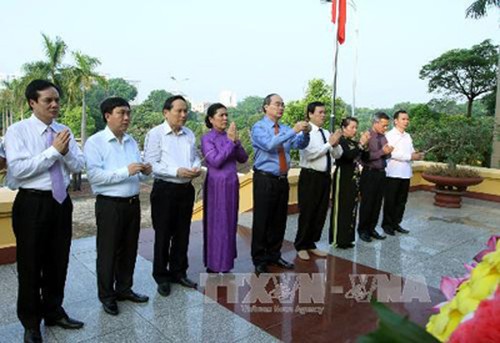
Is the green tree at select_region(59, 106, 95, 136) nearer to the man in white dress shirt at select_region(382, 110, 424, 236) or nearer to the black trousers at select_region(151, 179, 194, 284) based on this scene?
the man in white dress shirt at select_region(382, 110, 424, 236)

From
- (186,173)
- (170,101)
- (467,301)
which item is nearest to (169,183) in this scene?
(186,173)

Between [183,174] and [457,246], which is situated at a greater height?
[183,174]

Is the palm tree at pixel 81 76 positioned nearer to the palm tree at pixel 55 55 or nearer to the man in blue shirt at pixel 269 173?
the palm tree at pixel 55 55

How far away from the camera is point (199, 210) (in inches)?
285

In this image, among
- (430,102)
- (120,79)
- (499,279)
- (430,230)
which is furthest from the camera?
(120,79)

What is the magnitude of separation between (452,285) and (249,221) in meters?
4.40

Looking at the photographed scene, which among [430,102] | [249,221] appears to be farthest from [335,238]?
[430,102]

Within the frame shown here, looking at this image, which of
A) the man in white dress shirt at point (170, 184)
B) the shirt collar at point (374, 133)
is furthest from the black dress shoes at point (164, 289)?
the shirt collar at point (374, 133)

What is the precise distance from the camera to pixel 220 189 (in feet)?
10.1

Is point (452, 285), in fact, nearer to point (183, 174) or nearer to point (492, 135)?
point (183, 174)

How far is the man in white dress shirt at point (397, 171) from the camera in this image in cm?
467

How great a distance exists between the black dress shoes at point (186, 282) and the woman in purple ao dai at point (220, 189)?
21 cm

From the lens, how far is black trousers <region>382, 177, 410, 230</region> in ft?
15.5

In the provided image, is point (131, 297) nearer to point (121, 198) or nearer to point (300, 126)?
point (121, 198)
